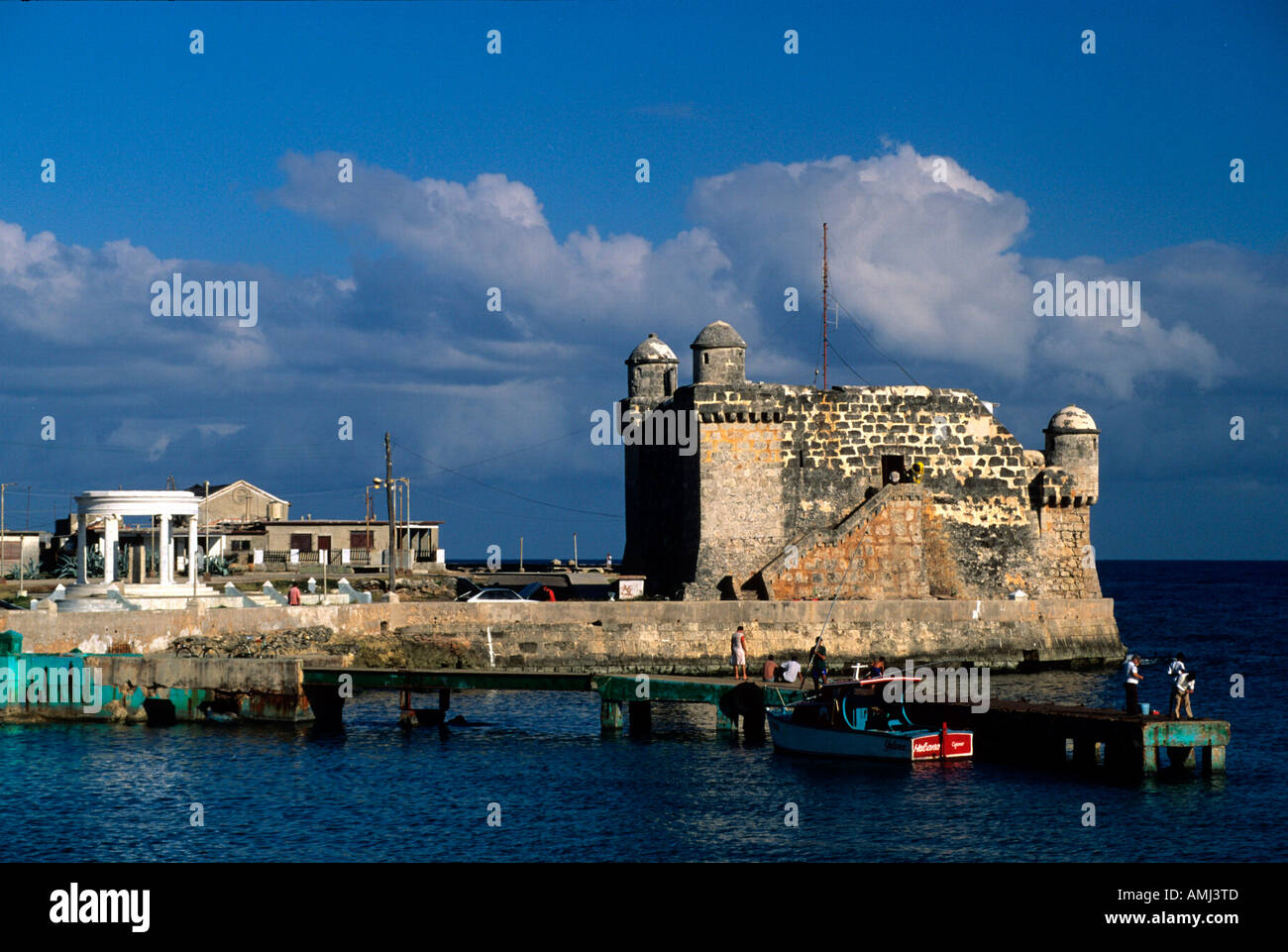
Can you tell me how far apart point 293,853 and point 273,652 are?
14462 millimetres

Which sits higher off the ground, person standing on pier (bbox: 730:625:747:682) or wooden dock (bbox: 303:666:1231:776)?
person standing on pier (bbox: 730:625:747:682)

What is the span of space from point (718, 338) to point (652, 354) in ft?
14.3

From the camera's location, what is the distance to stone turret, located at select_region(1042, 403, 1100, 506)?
1945 inches

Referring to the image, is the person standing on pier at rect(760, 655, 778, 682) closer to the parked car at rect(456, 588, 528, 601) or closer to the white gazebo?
the parked car at rect(456, 588, 528, 601)

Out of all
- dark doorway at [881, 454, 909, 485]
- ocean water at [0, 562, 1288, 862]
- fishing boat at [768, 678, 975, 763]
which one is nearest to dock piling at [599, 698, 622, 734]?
ocean water at [0, 562, 1288, 862]

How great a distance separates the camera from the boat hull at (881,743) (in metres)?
30.0

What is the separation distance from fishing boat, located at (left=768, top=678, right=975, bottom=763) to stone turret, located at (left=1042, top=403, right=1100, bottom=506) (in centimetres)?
1978

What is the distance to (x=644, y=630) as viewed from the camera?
41.4m

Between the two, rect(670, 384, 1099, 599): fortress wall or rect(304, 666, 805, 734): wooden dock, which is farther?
rect(670, 384, 1099, 599): fortress wall

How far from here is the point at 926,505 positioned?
158 feet

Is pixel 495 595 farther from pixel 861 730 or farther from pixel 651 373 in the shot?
pixel 861 730
